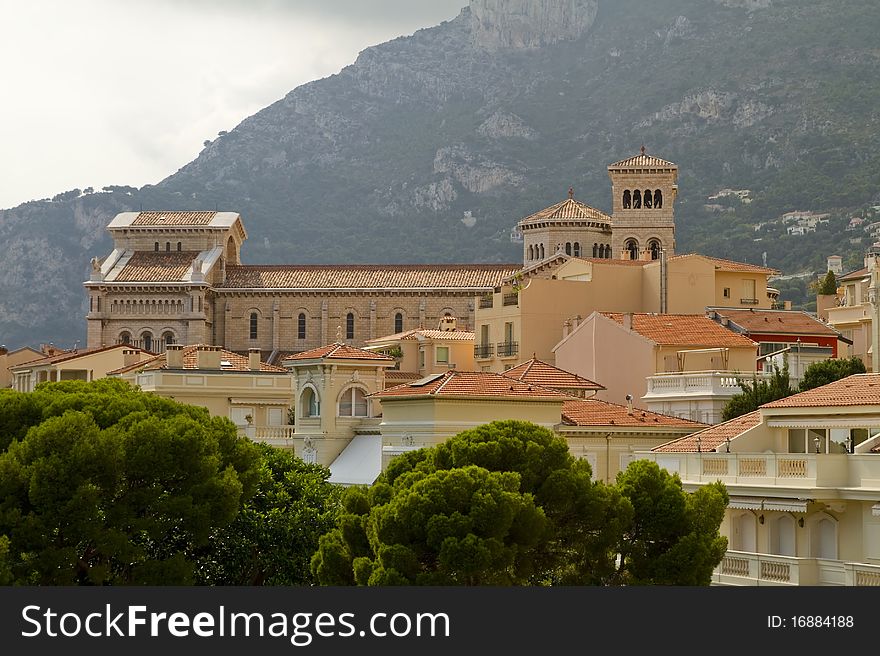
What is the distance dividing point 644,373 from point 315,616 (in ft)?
143

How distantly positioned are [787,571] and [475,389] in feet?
54.0

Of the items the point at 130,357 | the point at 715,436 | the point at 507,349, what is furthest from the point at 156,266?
the point at 715,436

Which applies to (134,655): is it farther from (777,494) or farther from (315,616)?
(777,494)

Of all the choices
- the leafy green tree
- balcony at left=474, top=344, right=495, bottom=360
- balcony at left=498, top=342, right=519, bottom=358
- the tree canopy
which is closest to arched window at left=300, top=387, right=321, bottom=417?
the leafy green tree

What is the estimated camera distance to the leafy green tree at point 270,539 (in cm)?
5197

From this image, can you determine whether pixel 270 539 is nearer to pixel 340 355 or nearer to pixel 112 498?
pixel 112 498

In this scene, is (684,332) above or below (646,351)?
above

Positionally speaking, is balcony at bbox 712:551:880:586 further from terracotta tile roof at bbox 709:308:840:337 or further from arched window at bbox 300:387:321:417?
terracotta tile roof at bbox 709:308:840:337

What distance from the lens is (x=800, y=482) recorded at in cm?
4000

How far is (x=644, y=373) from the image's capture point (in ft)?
235

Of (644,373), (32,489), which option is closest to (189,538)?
(32,489)

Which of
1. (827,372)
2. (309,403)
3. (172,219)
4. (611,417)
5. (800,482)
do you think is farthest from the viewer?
(172,219)

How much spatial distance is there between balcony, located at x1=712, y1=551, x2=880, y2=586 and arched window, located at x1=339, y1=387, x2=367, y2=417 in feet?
93.4

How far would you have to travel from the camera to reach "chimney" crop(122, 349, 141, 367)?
99.4m
